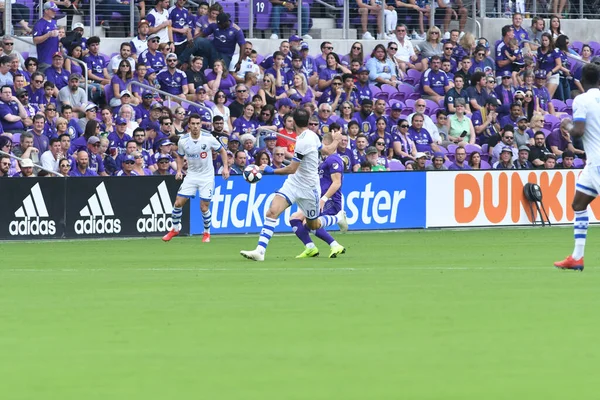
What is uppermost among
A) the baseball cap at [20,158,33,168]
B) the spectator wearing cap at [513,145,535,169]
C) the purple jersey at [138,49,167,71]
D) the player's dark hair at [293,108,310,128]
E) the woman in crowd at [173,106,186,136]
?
the purple jersey at [138,49,167,71]

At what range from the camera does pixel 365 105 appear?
94.7ft

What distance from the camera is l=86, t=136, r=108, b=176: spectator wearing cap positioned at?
24.5 metres

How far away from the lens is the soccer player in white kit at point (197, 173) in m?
23.4

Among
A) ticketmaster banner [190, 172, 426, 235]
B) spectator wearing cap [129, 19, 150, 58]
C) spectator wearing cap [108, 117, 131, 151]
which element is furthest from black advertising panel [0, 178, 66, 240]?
spectator wearing cap [129, 19, 150, 58]

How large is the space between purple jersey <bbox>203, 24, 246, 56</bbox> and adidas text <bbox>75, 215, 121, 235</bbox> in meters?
6.60

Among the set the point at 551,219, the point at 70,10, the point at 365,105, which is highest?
the point at 70,10

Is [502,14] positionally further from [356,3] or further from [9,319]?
[9,319]

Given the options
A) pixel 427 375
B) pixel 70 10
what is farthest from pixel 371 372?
pixel 70 10

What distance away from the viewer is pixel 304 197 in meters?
18.1

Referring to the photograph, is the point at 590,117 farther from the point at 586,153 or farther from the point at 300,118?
the point at 300,118

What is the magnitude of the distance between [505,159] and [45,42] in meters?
10.2

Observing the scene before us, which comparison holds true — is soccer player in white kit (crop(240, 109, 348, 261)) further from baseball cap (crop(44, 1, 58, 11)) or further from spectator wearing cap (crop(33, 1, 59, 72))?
baseball cap (crop(44, 1, 58, 11))

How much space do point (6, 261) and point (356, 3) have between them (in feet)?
58.1

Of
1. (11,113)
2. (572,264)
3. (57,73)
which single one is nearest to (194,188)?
(11,113)
